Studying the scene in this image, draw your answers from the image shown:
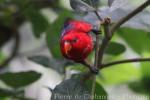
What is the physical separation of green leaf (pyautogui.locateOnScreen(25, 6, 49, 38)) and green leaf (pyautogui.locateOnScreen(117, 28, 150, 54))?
0.78 ft

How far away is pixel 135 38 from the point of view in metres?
1.04

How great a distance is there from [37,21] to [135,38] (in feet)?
0.94

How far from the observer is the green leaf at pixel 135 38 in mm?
1036

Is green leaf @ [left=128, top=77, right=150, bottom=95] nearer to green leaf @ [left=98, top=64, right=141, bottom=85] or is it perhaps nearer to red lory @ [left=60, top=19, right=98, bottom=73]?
green leaf @ [left=98, top=64, right=141, bottom=85]

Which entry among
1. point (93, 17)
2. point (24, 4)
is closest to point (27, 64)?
point (24, 4)

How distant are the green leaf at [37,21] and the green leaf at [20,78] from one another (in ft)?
1.25

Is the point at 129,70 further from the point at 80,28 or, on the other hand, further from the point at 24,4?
the point at 80,28

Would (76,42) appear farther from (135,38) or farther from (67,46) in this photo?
(135,38)

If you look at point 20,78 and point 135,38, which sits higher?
point 135,38

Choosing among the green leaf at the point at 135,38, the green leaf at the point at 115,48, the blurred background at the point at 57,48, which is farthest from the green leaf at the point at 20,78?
the green leaf at the point at 135,38

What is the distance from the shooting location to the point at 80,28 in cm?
53

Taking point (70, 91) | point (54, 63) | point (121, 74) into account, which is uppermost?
point (121, 74)

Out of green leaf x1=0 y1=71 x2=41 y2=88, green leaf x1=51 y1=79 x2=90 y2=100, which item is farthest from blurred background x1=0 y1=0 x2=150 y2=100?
green leaf x1=51 y1=79 x2=90 y2=100

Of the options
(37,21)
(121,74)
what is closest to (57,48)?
(37,21)
